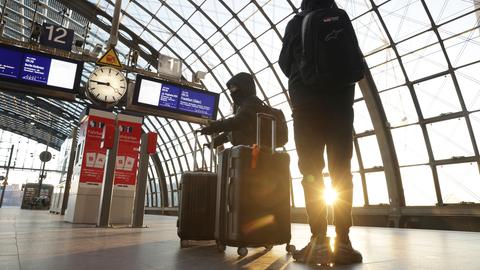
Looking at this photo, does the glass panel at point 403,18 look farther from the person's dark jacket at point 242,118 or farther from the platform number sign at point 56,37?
the person's dark jacket at point 242,118

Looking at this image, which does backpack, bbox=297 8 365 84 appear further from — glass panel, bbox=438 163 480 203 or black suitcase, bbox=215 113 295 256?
glass panel, bbox=438 163 480 203

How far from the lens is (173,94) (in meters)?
8.93

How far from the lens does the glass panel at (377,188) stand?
13.4 m

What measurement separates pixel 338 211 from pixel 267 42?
51.1 feet

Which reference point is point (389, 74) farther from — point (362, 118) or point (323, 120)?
point (323, 120)

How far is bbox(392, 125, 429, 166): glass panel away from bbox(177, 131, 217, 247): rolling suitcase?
37.0 feet

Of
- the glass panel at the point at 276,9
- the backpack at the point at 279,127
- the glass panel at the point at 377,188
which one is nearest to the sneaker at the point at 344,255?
the backpack at the point at 279,127

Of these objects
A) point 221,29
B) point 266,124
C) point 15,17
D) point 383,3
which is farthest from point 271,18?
point 15,17

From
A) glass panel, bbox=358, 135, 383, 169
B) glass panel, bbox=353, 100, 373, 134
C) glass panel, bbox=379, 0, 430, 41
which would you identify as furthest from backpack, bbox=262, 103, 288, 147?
glass panel, bbox=358, 135, 383, 169

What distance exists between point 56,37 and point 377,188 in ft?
39.7

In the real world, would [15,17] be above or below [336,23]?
above

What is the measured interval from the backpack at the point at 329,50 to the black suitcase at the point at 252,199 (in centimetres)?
63

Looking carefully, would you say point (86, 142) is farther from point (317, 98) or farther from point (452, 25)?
point (452, 25)

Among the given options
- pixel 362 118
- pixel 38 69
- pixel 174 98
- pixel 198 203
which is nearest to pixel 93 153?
pixel 38 69
